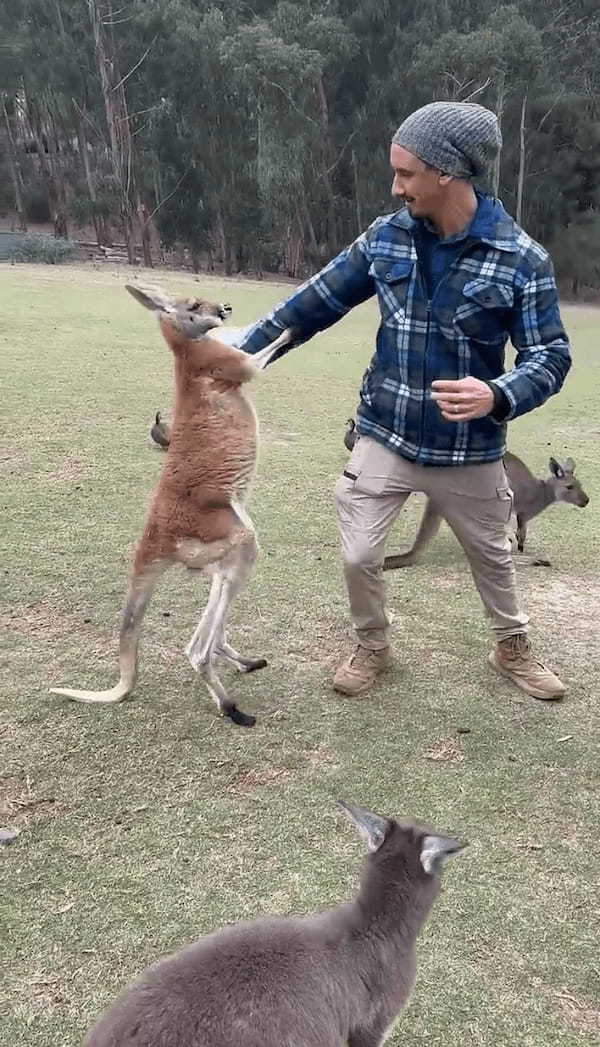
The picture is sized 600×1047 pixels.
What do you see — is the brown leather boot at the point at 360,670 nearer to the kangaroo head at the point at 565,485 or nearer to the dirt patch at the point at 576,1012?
the dirt patch at the point at 576,1012

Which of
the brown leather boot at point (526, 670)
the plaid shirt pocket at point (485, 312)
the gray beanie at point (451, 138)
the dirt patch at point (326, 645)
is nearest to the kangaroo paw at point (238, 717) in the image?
the dirt patch at point (326, 645)

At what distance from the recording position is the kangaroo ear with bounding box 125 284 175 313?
2555 millimetres

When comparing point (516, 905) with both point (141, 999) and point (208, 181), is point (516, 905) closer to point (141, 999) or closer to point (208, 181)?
point (141, 999)

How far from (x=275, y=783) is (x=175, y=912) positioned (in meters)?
0.53

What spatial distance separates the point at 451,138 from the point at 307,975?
6.36ft

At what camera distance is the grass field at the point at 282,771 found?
1.88 meters

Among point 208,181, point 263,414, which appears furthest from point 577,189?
point 263,414

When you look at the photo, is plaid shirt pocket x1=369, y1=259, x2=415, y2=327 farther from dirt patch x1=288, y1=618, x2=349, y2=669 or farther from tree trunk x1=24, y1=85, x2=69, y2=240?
tree trunk x1=24, y1=85, x2=69, y2=240

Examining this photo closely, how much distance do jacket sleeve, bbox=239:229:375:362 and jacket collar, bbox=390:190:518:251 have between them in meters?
0.22

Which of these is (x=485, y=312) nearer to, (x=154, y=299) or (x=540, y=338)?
(x=540, y=338)

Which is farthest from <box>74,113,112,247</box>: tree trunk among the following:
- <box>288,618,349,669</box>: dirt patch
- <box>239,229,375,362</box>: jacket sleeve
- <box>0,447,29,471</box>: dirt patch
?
<box>239,229,375,362</box>: jacket sleeve

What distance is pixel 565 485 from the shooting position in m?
4.74

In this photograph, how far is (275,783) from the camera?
2.48m

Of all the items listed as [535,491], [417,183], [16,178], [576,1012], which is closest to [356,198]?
[16,178]
